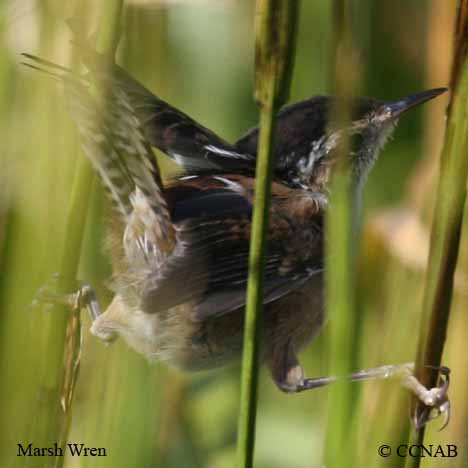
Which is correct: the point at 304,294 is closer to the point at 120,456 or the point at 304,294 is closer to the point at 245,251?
the point at 245,251

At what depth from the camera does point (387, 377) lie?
50.8 inches

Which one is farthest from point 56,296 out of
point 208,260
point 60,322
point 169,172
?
point 169,172

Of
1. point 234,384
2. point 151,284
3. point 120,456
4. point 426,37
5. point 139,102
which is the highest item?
point 426,37

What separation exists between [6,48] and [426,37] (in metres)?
1.97

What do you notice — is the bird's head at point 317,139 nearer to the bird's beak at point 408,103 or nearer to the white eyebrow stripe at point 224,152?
the bird's beak at point 408,103

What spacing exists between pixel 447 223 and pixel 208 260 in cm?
84

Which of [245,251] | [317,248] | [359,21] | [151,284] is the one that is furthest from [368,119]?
[359,21]

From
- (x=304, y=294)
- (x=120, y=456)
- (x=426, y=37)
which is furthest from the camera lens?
(x=426, y=37)

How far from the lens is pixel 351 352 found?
110cm

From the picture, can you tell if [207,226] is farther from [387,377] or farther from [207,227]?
[387,377]

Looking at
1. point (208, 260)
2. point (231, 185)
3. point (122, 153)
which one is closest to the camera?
point (122, 153)

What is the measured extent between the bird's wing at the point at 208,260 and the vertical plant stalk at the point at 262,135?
0.76m

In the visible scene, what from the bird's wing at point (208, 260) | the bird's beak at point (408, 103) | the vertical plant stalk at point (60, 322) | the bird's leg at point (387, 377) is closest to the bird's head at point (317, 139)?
the bird's beak at point (408, 103)

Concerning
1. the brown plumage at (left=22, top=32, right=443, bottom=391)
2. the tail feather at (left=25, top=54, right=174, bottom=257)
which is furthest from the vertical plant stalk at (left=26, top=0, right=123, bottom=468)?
the brown plumage at (left=22, top=32, right=443, bottom=391)
